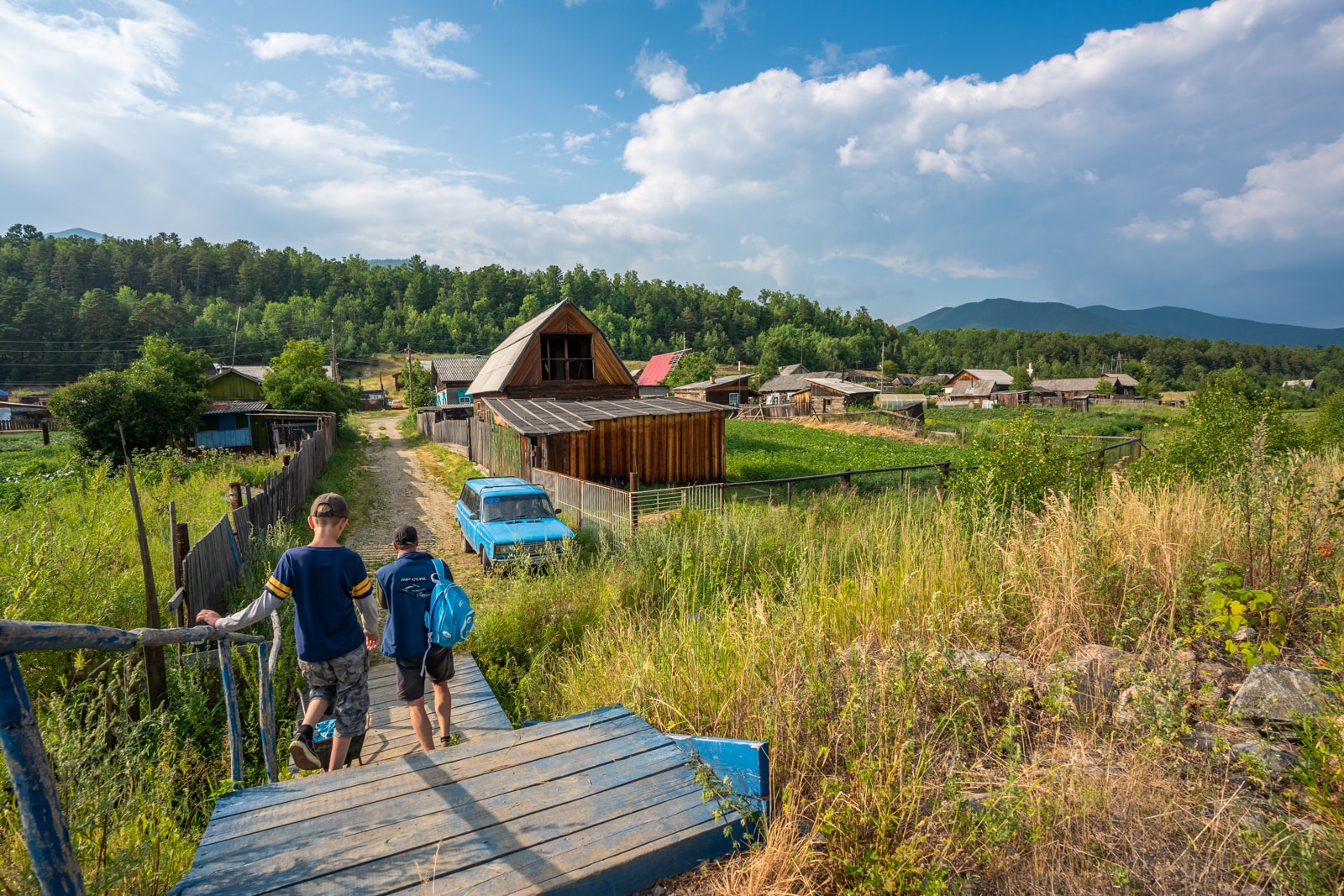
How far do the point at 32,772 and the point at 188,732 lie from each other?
15.1ft

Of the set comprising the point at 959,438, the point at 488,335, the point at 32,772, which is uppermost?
the point at 488,335

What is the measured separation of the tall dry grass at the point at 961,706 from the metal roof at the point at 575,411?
1009 centimetres

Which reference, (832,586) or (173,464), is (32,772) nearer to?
(832,586)

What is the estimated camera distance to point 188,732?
195 inches

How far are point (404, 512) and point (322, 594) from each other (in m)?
13.5

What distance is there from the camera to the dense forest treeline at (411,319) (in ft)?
248

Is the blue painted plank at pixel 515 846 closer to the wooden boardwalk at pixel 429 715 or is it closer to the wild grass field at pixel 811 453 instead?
the wooden boardwalk at pixel 429 715

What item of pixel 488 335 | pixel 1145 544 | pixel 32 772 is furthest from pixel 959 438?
pixel 488 335

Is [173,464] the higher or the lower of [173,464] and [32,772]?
the lower

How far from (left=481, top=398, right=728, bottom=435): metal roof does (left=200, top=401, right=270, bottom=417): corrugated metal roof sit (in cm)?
1577

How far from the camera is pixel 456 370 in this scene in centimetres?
5534

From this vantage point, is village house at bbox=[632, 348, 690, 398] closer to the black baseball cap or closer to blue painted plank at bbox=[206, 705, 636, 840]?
the black baseball cap

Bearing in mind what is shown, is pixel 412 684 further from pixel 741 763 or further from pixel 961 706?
pixel 961 706

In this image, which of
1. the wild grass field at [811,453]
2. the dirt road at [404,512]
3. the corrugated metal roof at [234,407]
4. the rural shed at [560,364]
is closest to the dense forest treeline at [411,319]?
the corrugated metal roof at [234,407]
